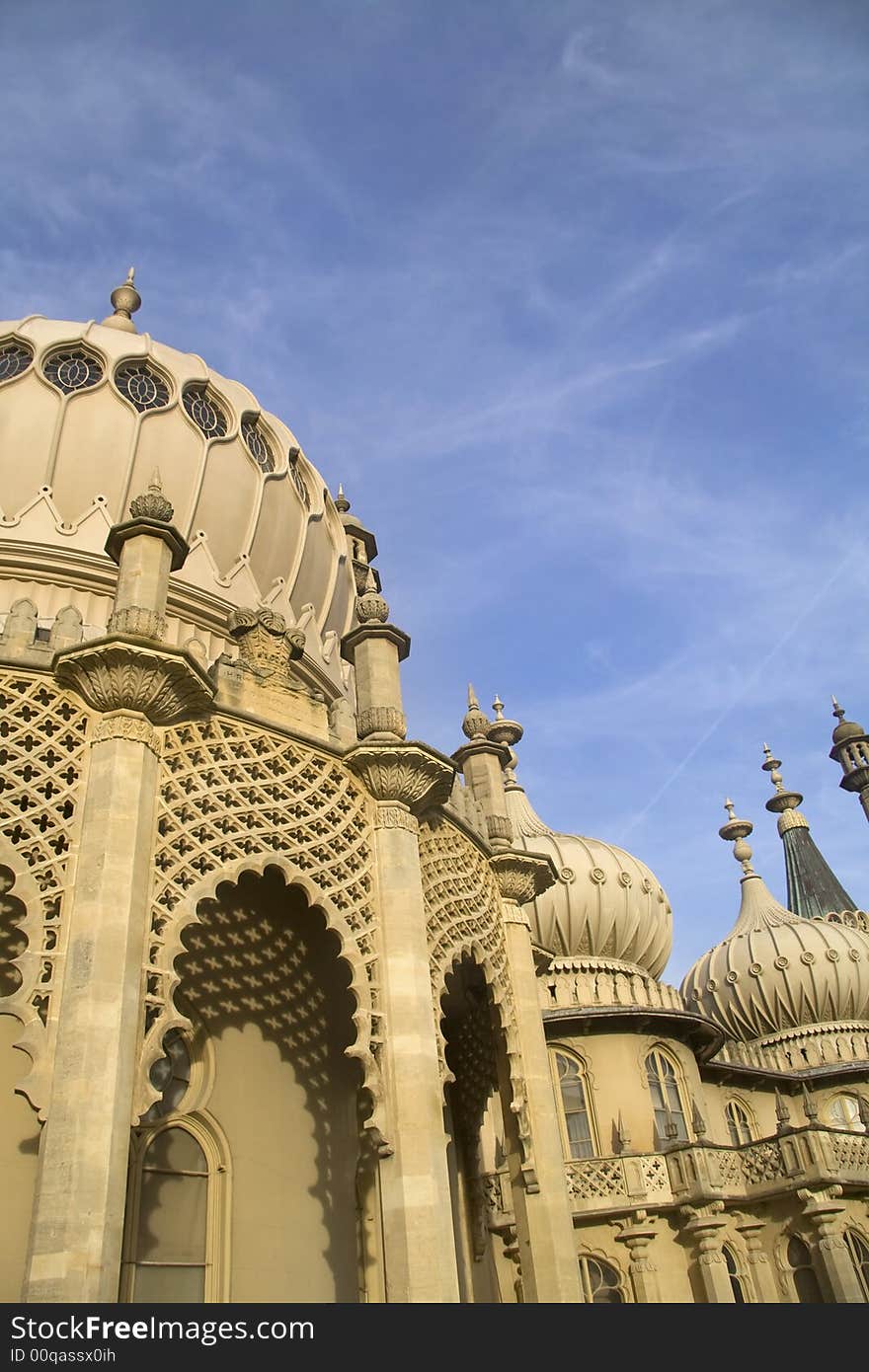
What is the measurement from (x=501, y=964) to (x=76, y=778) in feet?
19.7

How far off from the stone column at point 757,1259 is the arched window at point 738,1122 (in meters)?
4.08

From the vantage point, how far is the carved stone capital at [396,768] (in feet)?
38.9

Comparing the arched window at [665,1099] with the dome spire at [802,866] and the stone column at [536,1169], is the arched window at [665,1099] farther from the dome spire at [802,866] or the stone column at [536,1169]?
the dome spire at [802,866]

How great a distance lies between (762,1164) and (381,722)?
48.3 feet

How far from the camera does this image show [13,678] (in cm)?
1022

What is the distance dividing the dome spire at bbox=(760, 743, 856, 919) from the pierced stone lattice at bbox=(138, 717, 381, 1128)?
33322 mm

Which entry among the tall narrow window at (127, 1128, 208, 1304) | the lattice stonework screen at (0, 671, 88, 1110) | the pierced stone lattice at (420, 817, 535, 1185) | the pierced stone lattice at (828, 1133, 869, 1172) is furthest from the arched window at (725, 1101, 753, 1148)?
the lattice stonework screen at (0, 671, 88, 1110)

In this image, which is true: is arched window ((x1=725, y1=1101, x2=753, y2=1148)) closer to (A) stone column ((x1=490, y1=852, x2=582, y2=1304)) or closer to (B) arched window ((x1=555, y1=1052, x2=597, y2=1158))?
(B) arched window ((x1=555, y1=1052, x2=597, y2=1158))

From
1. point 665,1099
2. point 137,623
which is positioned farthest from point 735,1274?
point 137,623

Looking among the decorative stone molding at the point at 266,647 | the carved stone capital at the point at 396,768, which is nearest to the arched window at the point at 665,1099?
the carved stone capital at the point at 396,768

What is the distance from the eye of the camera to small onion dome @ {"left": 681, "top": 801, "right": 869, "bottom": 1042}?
30031 mm

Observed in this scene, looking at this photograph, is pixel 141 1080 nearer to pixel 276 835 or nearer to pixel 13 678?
pixel 276 835

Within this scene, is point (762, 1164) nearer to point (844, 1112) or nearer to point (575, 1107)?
point (575, 1107)

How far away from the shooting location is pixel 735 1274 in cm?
2048
